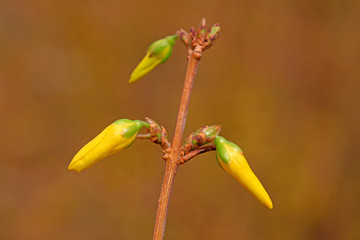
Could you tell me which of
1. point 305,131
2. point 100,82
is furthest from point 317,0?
point 100,82

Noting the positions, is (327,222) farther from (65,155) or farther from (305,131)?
(65,155)

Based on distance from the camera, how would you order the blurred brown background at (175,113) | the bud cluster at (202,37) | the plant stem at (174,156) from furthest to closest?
the blurred brown background at (175,113) → the bud cluster at (202,37) → the plant stem at (174,156)

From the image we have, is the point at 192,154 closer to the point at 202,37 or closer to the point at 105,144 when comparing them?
the point at 105,144

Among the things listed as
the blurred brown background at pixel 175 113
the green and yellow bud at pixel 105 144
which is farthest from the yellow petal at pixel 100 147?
the blurred brown background at pixel 175 113

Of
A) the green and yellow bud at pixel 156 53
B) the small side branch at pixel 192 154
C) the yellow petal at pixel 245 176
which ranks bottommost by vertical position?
the yellow petal at pixel 245 176

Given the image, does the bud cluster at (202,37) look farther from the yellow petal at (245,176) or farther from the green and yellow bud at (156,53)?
the yellow petal at (245,176)

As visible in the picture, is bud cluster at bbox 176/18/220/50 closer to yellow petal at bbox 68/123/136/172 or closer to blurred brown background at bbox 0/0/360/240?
yellow petal at bbox 68/123/136/172

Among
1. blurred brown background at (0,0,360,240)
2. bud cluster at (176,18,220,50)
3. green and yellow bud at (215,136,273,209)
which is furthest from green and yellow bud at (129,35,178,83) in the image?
blurred brown background at (0,0,360,240)

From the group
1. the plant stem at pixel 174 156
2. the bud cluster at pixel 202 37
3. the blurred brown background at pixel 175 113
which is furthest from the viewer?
the blurred brown background at pixel 175 113
